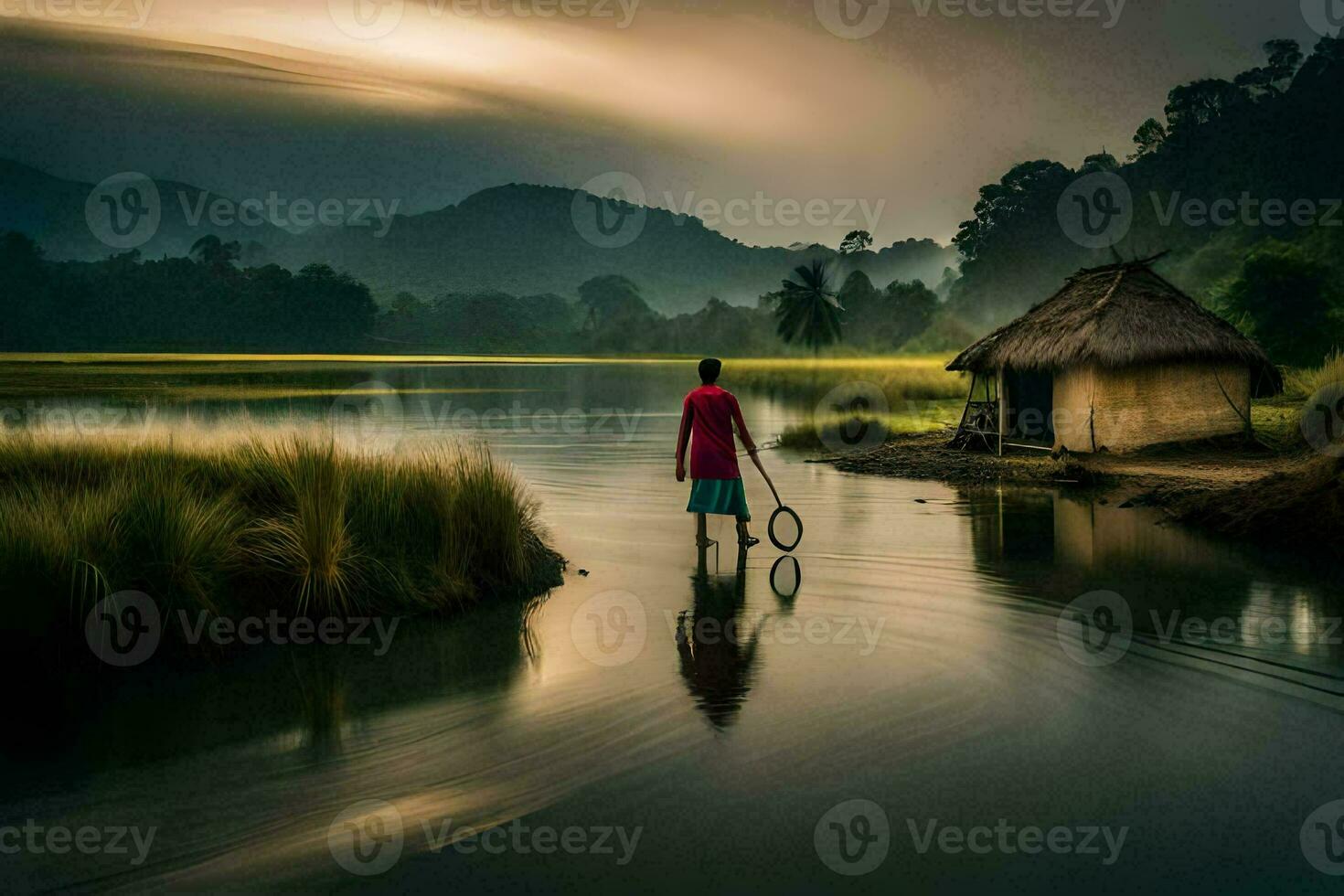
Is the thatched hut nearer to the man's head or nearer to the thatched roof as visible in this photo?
the thatched roof

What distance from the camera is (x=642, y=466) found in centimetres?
2612

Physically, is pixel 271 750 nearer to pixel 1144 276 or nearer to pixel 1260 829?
pixel 1260 829

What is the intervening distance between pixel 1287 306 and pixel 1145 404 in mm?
25093

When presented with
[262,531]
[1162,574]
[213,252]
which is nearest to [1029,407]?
[1162,574]

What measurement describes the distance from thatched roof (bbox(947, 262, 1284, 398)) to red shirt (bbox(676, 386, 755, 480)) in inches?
533

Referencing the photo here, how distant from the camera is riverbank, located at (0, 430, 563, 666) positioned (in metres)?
8.57

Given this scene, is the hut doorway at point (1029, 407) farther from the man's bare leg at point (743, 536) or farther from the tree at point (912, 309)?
the tree at point (912, 309)

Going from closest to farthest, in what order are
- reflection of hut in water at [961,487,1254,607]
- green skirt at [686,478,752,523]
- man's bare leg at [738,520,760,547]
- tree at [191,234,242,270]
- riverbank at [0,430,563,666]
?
riverbank at [0,430,563,666] < reflection of hut in water at [961,487,1254,607] < green skirt at [686,478,752,523] < man's bare leg at [738,520,760,547] < tree at [191,234,242,270]

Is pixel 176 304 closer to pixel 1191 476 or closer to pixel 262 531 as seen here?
pixel 1191 476

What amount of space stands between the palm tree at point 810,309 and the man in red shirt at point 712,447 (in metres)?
95.4

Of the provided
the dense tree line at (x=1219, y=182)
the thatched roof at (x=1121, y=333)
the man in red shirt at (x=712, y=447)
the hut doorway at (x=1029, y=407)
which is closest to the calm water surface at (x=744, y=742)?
the man in red shirt at (x=712, y=447)

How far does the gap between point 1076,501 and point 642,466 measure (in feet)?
35.5

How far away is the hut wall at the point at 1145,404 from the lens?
2344 cm

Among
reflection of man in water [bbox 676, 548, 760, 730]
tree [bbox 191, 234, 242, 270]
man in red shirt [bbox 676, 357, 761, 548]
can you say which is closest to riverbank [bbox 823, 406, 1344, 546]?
man in red shirt [bbox 676, 357, 761, 548]
